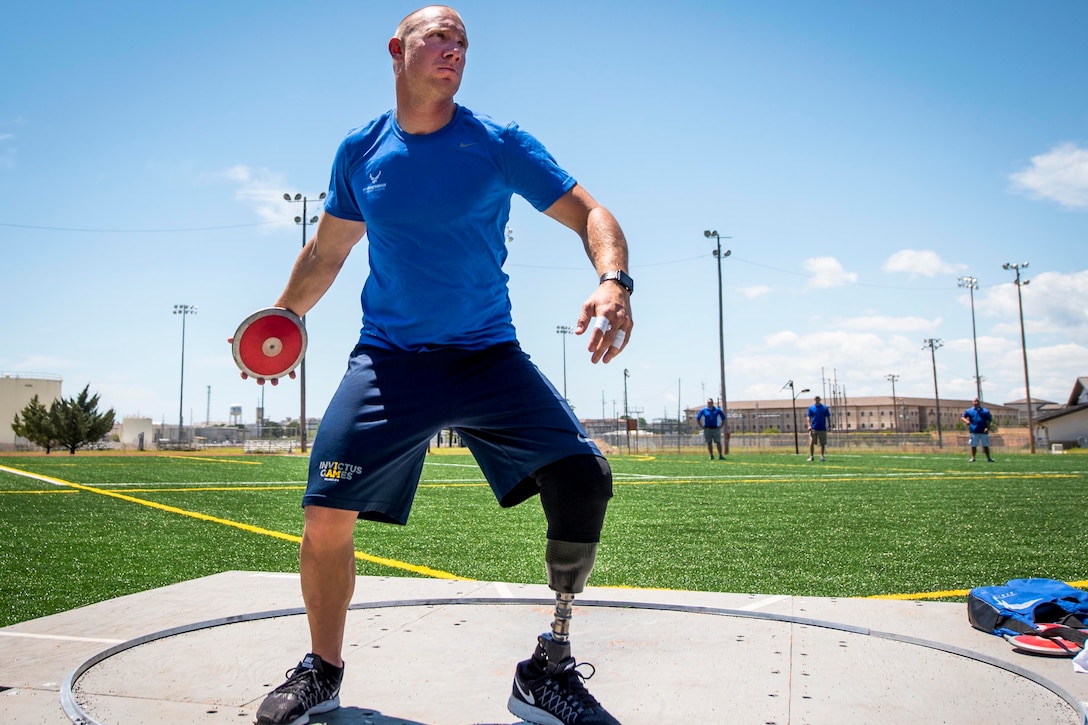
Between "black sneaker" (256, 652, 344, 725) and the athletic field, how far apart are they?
7.49 ft

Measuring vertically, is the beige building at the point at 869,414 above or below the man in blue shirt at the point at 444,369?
above

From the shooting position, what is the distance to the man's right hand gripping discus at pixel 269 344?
11.2ft

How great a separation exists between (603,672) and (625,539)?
4.26m

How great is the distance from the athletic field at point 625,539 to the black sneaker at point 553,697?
104 inches

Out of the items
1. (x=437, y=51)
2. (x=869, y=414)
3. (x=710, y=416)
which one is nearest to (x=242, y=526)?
(x=437, y=51)

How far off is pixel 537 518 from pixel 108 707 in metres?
6.45

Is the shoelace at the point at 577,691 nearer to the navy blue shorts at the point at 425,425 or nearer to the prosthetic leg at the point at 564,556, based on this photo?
the prosthetic leg at the point at 564,556

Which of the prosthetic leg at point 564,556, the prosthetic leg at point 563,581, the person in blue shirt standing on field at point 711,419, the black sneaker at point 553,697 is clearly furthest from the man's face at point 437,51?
the person in blue shirt standing on field at point 711,419

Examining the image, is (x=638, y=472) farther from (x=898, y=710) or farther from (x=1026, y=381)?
(x=1026, y=381)

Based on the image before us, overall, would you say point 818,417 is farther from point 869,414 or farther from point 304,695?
point 869,414

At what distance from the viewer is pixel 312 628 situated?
114 inches

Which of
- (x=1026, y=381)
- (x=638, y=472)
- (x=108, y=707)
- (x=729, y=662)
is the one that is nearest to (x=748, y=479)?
(x=638, y=472)

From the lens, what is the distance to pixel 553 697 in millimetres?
2631

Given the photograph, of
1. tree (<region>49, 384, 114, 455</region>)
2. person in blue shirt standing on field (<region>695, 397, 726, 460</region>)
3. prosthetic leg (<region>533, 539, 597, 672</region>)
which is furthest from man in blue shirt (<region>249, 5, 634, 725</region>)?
tree (<region>49, 384, 114, 455</region>)
